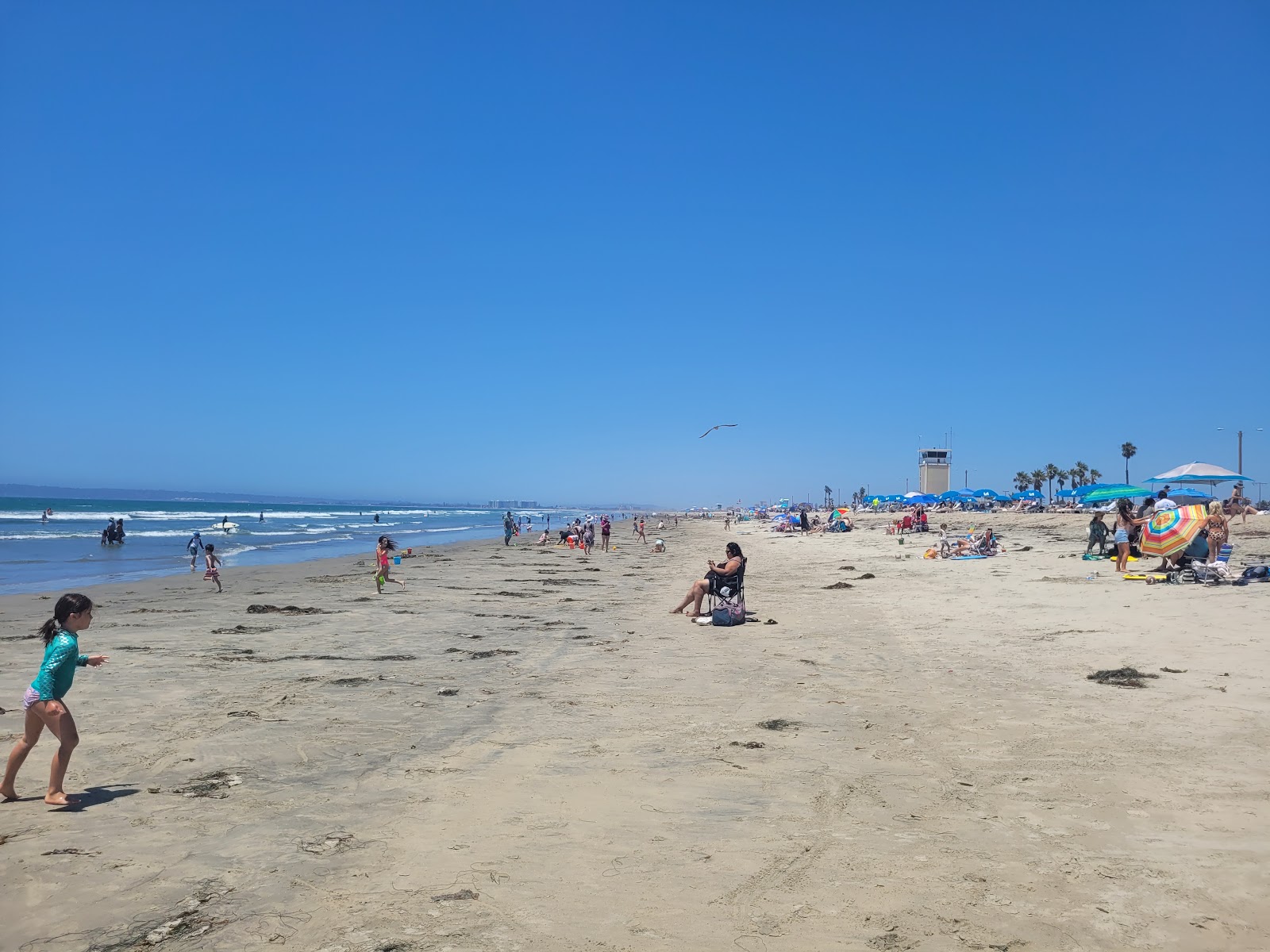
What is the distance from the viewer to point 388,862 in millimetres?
4363

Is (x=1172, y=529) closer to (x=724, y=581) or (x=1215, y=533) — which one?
(x=1215, y=533)

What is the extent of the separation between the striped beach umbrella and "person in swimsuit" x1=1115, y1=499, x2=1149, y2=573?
51 centimetres

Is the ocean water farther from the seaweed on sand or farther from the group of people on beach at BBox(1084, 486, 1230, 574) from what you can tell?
the group of people on beach at BBox(1084, 486, 1230, 574)

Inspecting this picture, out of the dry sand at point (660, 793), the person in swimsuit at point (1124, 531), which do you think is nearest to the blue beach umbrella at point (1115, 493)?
the person in swimsuit at point (1124, 531)

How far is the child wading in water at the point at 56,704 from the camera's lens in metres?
5.07

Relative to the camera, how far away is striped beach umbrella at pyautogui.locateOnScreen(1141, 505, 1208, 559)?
1534 cm

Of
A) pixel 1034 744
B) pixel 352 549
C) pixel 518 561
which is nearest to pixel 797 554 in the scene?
pixel 518 561

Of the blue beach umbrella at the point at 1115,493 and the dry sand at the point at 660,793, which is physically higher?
the blue beach umbrella at the point at 1115,493

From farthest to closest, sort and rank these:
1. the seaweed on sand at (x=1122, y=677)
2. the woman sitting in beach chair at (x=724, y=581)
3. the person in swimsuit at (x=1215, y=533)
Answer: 1. the person in swimsuit at (x=1215, y=533)
2. the woman sitting in beach chair at (x=724, y=581)
3. the seaweed on sand at (x=1122, y=677)

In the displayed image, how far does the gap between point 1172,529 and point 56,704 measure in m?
18.0

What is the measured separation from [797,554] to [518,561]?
434 inches

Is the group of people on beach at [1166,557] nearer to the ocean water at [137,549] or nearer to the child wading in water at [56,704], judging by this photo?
the child wading in water at [56,704]

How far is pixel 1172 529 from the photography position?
1566 centimetres

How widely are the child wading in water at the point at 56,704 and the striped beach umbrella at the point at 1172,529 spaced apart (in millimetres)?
17629
